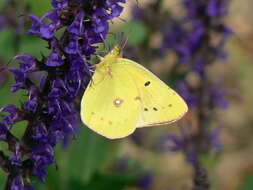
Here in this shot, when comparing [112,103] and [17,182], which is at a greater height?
[112,103]

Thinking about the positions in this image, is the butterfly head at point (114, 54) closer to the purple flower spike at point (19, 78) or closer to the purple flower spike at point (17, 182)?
the purple flower spike at point (19, 78)

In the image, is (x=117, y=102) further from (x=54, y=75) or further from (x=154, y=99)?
(x=54, y=75)

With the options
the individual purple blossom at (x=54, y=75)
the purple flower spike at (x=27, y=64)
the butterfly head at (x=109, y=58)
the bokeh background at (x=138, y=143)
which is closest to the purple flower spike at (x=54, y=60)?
the individual purple blossom at (x=54, y=75)

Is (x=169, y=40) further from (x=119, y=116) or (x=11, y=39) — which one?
(x=119, y=116)

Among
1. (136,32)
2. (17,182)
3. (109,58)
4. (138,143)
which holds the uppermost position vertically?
(109,58)

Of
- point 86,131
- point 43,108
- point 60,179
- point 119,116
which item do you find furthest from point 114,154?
point 43,108

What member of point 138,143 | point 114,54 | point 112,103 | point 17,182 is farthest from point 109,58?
point 138,143
